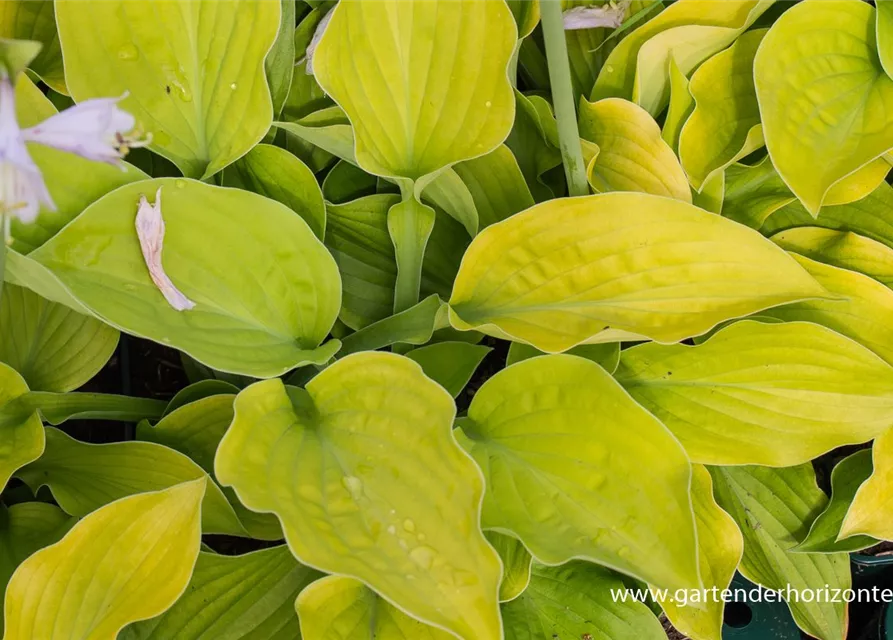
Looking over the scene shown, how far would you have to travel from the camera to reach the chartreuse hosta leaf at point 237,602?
Result: 0.71m

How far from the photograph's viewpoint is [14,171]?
0.36m

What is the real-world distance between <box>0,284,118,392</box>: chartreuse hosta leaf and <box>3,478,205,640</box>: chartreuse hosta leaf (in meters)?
0.26

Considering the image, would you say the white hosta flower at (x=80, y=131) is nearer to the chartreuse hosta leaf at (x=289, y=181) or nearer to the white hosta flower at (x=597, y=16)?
the chartreuse hosta leaf at (x=289, y=181)

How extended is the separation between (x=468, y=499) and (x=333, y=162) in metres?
0.56

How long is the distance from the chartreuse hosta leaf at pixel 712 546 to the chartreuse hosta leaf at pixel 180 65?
1.87ft

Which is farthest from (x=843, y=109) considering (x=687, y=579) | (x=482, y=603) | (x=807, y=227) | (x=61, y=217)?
(x=61, y=217)

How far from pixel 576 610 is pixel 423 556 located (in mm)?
387

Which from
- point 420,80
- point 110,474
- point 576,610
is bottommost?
point 576,610

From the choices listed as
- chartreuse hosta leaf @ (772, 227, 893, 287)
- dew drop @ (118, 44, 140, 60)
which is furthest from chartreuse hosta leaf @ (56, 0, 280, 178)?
chartreuse hosta leaf @ (772, 227, 893, 287)

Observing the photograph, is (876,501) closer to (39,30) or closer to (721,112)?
(721,112)

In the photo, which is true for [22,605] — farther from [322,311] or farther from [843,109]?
→ [843,109]

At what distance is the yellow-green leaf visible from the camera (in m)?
0.68

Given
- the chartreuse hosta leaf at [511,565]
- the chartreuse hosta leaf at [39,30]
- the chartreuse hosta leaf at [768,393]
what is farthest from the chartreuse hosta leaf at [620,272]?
the chartreuse hosta leaf at [39,30]

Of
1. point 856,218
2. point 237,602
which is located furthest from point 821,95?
point 237,602
